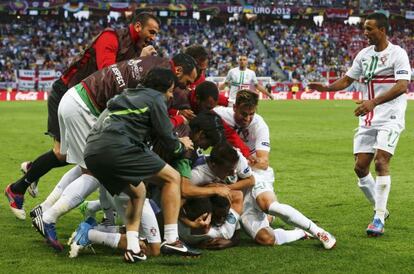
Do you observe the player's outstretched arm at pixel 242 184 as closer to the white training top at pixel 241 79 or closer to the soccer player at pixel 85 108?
the soccer player at pixel 85 108

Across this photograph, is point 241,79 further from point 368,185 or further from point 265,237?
point 265,237

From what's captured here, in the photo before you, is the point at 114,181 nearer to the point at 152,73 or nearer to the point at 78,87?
the point at 152,73

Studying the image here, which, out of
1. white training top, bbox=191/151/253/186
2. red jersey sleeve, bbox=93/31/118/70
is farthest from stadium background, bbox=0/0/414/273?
red jersey sleeve, bbox=93/31/118/70

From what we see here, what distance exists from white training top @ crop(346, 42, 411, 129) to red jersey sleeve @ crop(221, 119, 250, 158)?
1.47 meters

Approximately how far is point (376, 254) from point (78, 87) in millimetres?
3164

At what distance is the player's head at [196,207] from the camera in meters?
6.47

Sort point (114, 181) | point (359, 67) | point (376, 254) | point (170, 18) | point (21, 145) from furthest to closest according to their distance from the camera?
point (170, 18) < point (21, 145) < point (359, 67) < point (376, 254) < point (114, 181)

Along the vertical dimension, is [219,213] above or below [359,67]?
below

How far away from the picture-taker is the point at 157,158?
5.84 m

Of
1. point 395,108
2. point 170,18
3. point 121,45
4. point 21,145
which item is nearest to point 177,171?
point 121,45

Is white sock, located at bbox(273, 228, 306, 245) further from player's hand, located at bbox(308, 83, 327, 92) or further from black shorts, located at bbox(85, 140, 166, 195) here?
player's hand, located at bbox(308, 83, 327, 92)

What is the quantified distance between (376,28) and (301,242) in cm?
257

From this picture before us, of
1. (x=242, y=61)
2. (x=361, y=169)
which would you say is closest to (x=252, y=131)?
(x=361, y=169)

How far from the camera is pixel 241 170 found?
6.78m
